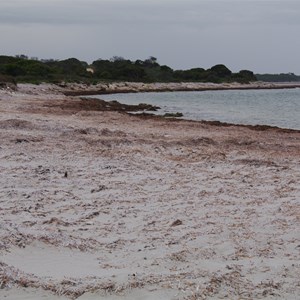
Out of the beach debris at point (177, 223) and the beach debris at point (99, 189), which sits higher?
the beach debris at point (99, 189)

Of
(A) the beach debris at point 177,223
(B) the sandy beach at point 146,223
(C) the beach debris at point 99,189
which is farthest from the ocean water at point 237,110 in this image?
(A) the beach debris at point 177,223

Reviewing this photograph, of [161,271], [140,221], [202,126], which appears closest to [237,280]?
[161,271]

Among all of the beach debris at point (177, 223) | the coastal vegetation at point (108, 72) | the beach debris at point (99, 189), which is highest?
the coastal vegetation at point (108, 72)

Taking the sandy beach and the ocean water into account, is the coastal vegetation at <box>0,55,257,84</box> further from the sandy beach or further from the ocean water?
the sandy beach

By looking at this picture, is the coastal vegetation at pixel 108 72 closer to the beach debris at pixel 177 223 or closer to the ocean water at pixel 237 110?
the ocean water at pixel 237 110

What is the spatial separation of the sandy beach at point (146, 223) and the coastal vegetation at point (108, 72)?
5202cm

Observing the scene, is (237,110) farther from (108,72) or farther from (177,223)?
(108,72)

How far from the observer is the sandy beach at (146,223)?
3877mm

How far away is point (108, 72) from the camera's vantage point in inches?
3337

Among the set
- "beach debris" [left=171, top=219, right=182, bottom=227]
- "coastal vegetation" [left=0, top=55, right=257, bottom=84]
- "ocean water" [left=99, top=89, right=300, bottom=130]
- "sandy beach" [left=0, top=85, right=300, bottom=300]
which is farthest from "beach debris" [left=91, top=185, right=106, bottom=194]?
"coastal vegetation" [left=0, top=55, right=257, bottom=84]

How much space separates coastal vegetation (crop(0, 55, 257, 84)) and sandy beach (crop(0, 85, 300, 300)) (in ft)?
171

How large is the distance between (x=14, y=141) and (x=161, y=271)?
681cm

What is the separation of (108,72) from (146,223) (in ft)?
264

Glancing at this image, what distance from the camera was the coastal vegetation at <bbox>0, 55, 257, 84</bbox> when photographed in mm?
68250
